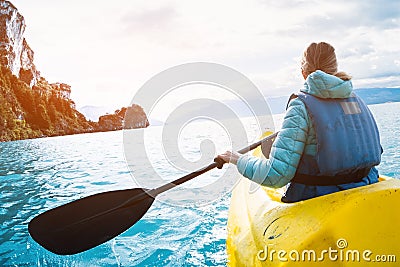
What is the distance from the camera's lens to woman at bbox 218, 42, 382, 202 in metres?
2.11

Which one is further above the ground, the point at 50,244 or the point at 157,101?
the point at 157,101

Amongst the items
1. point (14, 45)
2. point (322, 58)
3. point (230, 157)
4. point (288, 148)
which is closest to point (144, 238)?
point (230, 157)

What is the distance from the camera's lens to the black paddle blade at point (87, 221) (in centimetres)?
320

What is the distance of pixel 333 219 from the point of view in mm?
1910

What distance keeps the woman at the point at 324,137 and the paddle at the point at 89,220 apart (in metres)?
1.07

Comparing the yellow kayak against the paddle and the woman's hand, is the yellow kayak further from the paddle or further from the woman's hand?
the paddle

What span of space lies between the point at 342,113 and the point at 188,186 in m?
5.34

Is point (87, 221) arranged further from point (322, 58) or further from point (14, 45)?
point (14, 45)

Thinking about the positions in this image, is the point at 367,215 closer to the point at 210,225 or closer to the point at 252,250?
the point at 252,250

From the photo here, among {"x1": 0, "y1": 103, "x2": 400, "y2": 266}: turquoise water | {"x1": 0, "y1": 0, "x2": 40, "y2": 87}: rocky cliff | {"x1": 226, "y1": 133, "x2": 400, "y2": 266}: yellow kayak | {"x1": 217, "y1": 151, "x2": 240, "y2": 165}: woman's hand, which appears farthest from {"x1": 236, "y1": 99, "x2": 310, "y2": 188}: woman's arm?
{"x1": 0, "y1": 0, "x2": 40, "y2": 87}: rocky cliff

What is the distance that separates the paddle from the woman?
1.07m

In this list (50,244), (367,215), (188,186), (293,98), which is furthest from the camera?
(188,186)

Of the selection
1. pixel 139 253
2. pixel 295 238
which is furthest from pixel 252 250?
pixel 139 253

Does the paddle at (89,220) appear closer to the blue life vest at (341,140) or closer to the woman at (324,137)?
the woman at (324,137)
